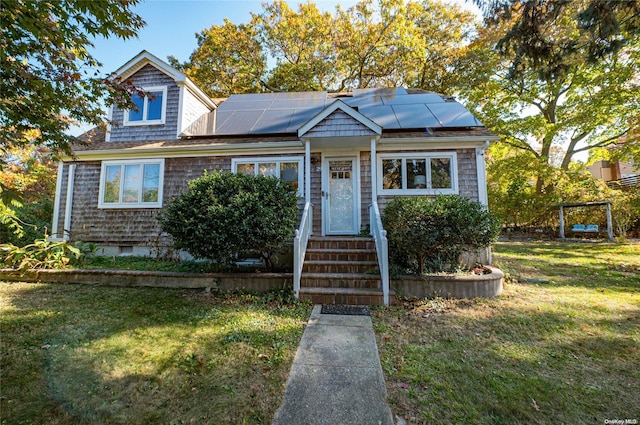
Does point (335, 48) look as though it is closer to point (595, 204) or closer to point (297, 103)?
point (297, 103)

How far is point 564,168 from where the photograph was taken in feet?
52.2

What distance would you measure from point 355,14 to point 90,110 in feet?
53.5

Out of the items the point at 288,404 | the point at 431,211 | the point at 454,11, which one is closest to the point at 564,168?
the point at 454,11

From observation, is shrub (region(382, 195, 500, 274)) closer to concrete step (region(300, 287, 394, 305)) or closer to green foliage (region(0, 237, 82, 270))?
concrete step (region(300, 287, 394, 305))

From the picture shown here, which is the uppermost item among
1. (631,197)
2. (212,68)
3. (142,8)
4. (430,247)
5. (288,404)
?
(212,68)

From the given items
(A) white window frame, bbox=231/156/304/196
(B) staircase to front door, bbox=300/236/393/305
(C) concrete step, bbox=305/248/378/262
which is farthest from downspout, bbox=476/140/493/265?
(A) white window frame, bbox=231/156/304/196

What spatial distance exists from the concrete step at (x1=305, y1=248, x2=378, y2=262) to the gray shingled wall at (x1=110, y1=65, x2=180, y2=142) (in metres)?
5.93

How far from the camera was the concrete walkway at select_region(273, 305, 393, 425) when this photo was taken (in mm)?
2162

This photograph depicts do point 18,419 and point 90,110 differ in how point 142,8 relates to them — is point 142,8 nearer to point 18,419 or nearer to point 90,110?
point 90,110

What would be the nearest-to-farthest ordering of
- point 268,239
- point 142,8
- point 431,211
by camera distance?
1. point 142,8
2. point 431,211
3. point 268,239

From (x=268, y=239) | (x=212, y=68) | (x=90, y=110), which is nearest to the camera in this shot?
(x=90, y=110)

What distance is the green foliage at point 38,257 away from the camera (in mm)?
6035

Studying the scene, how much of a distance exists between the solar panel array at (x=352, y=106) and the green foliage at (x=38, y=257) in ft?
16.6

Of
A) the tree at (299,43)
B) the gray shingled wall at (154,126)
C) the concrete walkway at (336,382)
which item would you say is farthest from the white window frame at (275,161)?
the tree at (299,43)
